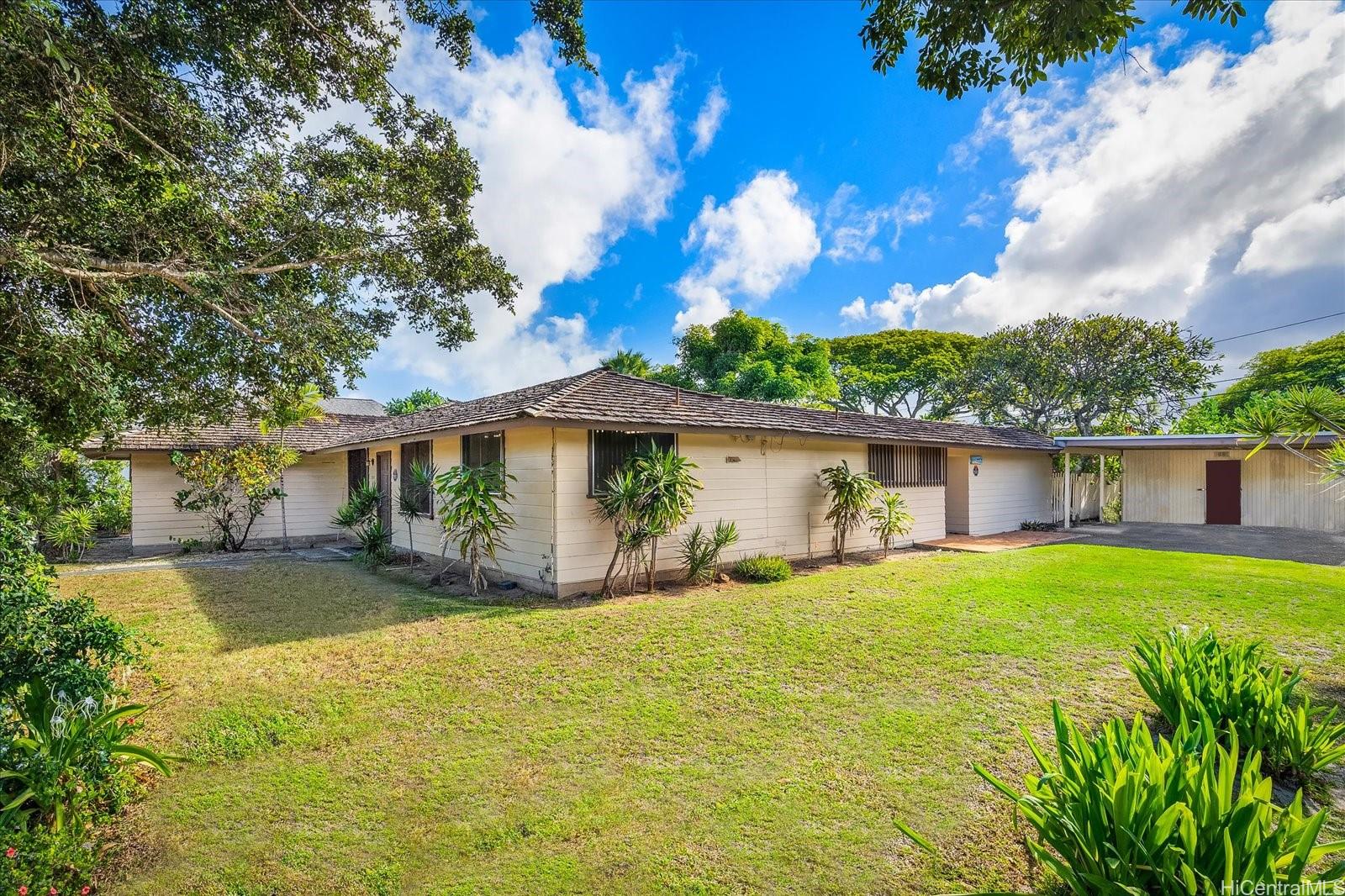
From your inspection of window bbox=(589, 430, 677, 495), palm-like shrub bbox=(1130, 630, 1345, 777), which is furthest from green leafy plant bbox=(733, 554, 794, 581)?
palm-like shrub bbox=(1130, 630, 1345, 777)

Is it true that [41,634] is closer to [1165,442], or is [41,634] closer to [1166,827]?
[1166,827]

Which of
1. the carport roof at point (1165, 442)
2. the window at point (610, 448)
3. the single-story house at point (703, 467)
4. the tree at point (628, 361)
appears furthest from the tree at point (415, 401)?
the carport roof at point (1165, 442)

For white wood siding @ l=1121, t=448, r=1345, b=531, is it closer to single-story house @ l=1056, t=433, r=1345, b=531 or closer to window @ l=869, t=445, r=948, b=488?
single-story house @ l=1056, t=433, r=1345, b=531

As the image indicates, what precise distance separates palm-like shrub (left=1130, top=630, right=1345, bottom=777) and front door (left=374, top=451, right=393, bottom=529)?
13177 mm

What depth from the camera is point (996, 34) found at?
3871mm

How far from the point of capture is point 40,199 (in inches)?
170

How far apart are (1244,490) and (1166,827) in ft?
71.7

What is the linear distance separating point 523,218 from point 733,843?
10.2 m

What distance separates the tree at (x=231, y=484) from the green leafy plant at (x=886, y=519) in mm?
12821

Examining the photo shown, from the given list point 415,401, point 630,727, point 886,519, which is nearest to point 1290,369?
point 886,519

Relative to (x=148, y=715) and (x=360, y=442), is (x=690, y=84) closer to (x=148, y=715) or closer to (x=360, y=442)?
(x=360, y=442)

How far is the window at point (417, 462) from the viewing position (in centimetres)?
1080

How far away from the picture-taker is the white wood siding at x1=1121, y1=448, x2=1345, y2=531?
1558cm

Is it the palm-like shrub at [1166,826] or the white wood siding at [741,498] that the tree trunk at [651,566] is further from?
the palm-like shrub at [1166,826]
